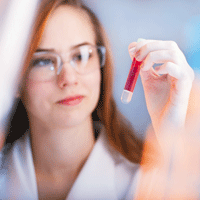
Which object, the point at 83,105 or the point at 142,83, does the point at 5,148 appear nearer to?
the point at 83,105

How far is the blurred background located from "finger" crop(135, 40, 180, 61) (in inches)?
3.8

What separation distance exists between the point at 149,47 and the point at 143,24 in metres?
0.15

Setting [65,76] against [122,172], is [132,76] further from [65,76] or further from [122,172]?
[122,172]

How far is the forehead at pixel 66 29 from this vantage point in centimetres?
46

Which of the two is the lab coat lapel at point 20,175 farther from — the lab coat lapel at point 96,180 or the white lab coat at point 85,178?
the lab coat lapel at point 96,180

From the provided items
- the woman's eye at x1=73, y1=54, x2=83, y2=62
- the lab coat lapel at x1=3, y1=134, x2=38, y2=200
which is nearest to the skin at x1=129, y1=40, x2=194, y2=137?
the woman's eye at x1=73, y1=54, x2=83, y2=62

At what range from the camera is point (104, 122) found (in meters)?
0.60

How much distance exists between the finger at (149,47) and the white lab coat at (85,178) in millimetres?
300

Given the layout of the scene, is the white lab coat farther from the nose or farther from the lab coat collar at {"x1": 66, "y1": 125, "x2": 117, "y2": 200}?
the nose

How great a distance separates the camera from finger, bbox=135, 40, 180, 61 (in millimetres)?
425

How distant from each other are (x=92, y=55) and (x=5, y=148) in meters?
0.35

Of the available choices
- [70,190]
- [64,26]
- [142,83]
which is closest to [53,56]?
[64,26]

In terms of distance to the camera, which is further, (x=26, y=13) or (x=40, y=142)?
(x=40, y=142)

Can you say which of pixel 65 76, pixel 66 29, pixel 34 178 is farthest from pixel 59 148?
pixel 66 29
